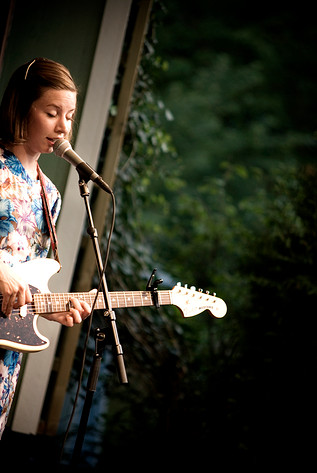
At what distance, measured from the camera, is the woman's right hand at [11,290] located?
1661 millimetres

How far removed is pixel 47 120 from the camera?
1838mm

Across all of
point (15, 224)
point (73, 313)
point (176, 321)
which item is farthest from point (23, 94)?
point (176, 321)

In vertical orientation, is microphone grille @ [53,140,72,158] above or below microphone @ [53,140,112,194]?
above

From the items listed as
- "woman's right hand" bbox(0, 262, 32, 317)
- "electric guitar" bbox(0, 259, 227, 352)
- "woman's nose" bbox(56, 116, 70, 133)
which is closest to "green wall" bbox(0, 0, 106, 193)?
"woman's nose" bbox(56, 116, 70, 133)

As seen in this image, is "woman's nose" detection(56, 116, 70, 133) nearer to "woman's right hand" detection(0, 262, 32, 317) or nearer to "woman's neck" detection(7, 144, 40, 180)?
"woman's neck" detection(7, 144, 40, 180)

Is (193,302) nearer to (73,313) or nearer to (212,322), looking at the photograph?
(73,313)

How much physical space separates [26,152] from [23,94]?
216mm

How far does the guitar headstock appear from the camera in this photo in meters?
2.21

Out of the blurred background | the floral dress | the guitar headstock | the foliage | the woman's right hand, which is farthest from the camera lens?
the foliage

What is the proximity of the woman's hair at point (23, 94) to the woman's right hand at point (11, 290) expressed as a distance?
50 centimetres

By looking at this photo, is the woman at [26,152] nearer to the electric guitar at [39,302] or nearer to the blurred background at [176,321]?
the electric guitar at [39,302]

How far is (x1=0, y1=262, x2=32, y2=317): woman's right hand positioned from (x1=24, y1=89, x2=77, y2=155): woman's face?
489mm

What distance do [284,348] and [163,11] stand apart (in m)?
2.53

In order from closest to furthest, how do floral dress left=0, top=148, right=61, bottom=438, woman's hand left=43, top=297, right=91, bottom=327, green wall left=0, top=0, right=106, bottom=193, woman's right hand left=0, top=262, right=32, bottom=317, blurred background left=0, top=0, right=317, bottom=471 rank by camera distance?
1. woman's right hand left=0, top=262, right=32, bottom=317
2. floral dress left=0, top=148, right=61, bottom=438
3. woman's hand left=43, top=297, right=91, bottom=327
4. green wall left=0, top=0, right=106, bottom=193
5. blurred background left=0, top=0, right=317, bottom=471
